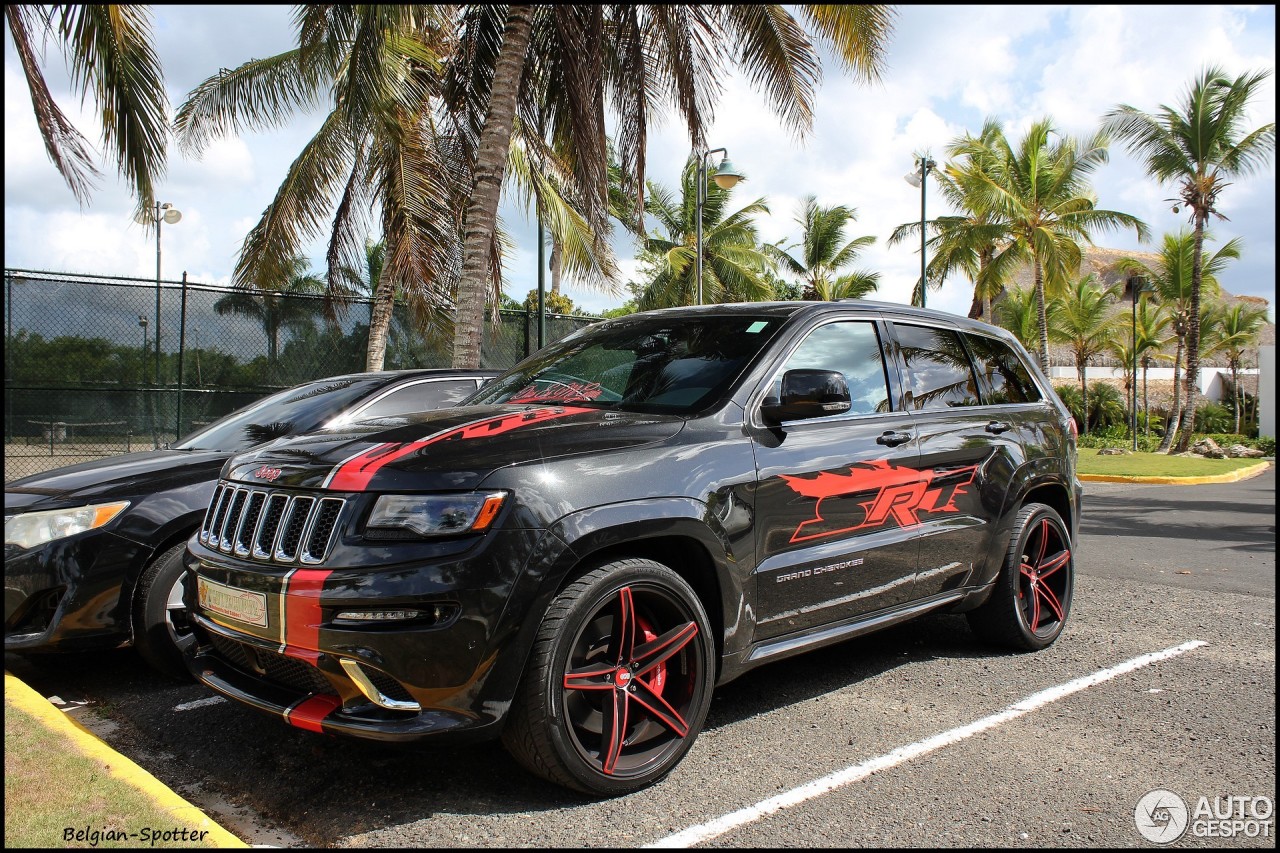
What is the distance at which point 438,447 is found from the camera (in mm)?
3281

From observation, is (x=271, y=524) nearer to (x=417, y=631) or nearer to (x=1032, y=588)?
(x=417, y=631)

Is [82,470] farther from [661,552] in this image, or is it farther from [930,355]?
[930,355]

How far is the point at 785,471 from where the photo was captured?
12.7 feet

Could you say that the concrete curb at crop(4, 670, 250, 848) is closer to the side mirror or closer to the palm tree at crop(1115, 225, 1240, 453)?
the side mirror

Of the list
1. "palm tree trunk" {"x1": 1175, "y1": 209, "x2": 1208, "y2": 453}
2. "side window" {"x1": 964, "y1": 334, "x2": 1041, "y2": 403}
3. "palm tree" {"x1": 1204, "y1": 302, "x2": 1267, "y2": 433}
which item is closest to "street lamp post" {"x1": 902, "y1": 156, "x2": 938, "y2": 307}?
"palm tree trunk" {"x1": 1175, "y1": 209, "x2": 1208, "y2": 453}

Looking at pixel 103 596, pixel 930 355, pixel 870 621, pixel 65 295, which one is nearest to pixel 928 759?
pixel 870 621

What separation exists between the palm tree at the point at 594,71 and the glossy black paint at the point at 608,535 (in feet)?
20.2

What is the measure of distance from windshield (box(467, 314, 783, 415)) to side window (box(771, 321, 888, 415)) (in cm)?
20

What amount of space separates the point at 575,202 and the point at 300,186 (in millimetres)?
4231

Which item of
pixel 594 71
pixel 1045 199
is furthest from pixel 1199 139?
pixel 594 71

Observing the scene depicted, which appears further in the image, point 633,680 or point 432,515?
point 633,680

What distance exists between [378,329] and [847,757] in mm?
11408

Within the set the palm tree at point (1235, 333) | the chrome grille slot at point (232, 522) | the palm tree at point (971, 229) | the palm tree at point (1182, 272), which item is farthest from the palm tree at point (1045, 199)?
the chrome grille slot at point (232, 522)

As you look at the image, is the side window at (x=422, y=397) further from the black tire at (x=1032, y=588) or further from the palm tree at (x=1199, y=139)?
the palm tree at (x=1199, y=139)
